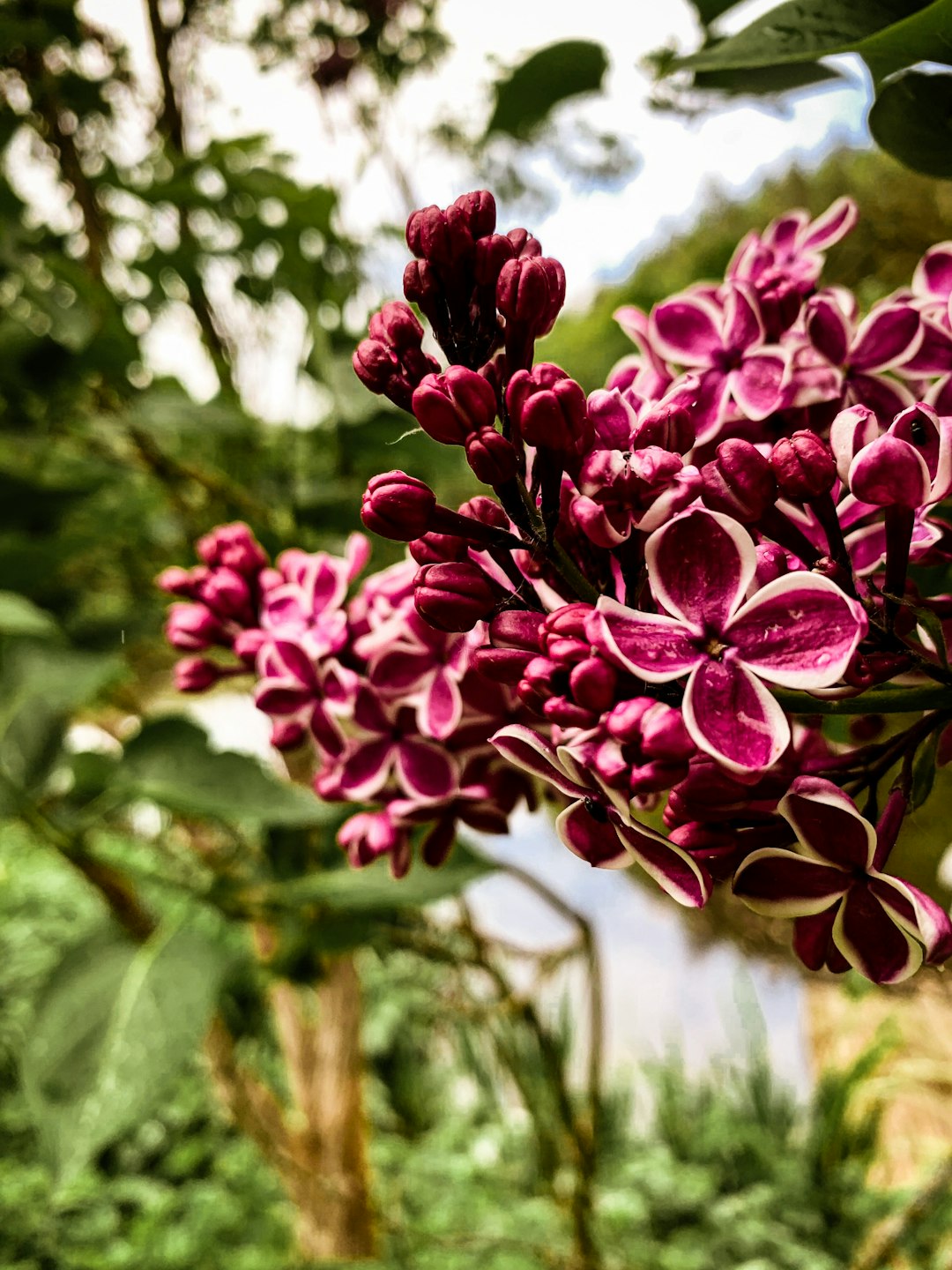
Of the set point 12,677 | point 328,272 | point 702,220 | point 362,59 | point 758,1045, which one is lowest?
point 758,1045

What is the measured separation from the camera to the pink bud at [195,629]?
0.30m

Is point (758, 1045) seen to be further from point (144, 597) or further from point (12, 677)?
point (12, 677)

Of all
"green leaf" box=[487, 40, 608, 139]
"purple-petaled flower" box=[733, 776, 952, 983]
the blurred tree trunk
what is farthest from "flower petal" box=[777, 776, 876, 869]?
the blurred tree trunk

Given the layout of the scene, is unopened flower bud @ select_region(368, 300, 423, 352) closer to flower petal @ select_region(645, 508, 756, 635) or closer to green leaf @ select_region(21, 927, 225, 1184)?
flower petal @ select_region(645, 508, 756, 635)

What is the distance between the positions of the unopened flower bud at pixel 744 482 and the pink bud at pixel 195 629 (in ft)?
0.58

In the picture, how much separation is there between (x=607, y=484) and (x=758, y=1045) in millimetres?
1644

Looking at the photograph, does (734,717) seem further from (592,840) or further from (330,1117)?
(330,1117)

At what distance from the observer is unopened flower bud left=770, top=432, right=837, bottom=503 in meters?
0.18

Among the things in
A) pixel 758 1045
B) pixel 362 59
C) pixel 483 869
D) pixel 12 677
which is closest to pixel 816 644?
pixel 483 869

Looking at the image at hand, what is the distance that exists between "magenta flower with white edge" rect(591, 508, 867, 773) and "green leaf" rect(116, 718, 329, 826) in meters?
0.29

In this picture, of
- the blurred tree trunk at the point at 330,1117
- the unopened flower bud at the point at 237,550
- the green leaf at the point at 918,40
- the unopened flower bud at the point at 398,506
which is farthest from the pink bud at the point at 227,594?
the blurred tree trunk at the point at 330,1117

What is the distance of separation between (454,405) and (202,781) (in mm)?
348

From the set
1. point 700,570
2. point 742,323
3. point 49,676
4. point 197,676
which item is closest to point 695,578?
point 700,570

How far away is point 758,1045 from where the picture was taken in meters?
1.58
